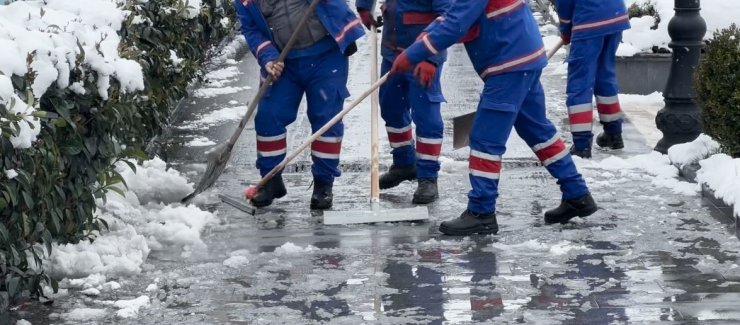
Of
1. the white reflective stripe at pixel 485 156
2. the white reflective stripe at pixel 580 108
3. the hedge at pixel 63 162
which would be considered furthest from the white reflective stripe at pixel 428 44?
the white reflective stripe at pixel 580 108

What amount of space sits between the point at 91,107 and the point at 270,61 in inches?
73.6

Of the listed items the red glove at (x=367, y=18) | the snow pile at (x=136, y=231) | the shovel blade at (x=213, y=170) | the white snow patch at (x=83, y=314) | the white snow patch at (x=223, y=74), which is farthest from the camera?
the white snow patch at (x=223, y=74)

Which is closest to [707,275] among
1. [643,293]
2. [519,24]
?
[643,293]

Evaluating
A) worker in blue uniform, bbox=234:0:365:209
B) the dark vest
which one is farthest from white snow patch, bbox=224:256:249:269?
the dark vest

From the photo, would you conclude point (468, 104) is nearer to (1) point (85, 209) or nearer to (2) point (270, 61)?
(2) point (270, 61)

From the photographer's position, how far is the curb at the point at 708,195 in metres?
8.10

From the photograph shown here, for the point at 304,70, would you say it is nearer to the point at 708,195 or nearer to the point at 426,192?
the point at 426,192

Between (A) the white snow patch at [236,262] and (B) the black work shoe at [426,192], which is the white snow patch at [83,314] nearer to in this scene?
(A) the white snow patch at [236,262]

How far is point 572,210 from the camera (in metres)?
8.12

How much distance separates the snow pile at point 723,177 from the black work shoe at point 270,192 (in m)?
2.56

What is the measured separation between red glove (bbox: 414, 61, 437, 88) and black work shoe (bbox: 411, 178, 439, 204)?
1.01 m

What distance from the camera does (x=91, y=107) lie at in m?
6.86

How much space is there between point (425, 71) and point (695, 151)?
88.9 inches

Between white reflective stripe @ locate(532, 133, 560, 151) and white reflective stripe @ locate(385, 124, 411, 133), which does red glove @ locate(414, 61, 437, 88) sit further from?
white reflective stripe @ locate(385, 124, 411, 133)
